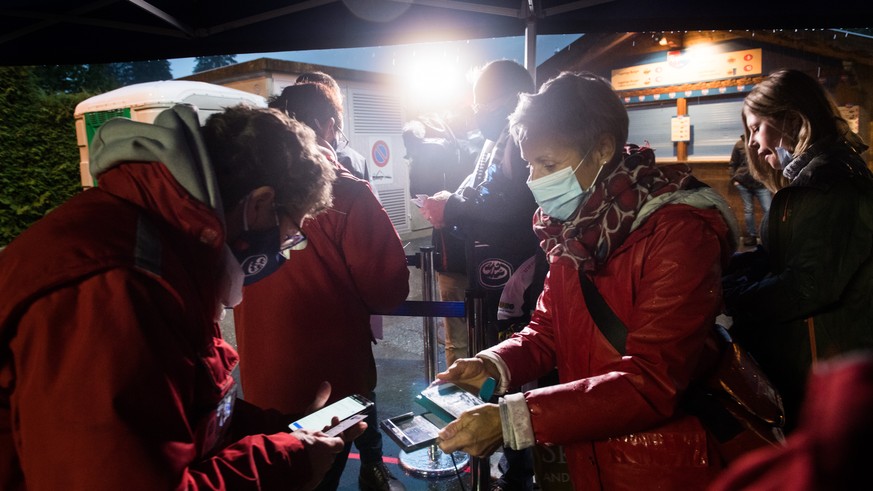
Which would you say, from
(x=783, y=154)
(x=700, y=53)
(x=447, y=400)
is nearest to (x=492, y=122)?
(x=783, y=154)

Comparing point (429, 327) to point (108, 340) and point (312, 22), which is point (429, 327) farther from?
point (108, 340)

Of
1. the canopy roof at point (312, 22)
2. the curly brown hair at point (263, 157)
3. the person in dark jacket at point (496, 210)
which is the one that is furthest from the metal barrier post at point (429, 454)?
the curly brown hair at point (263, 157)

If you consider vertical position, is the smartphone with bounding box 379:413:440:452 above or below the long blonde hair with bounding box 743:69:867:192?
below

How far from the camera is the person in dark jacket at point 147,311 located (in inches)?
37.6

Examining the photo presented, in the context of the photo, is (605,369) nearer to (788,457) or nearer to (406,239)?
(788,457)

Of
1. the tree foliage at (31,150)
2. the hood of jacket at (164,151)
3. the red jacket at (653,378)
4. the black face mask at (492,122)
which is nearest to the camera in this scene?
the hood of jacket at (164,151)

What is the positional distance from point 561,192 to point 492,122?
166 centimetres

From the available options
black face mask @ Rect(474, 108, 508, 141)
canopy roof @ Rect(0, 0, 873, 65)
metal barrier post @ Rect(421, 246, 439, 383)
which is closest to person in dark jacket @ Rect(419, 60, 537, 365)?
black face mask @ Rect(474, 108, 508, 141)

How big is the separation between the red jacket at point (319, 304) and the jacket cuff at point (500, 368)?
746mm

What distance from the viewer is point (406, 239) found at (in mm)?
12719

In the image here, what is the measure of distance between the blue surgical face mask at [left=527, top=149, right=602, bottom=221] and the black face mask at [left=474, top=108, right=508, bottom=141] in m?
1.53

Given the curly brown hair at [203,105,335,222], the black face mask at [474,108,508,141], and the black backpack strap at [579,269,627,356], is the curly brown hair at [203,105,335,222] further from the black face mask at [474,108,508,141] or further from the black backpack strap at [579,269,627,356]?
the black face mask at [474,108,508,141]

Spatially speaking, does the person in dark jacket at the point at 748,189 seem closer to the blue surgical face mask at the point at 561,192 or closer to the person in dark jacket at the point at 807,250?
the person in dark jacket at the point at 807,250

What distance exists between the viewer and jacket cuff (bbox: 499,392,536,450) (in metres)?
1.56
